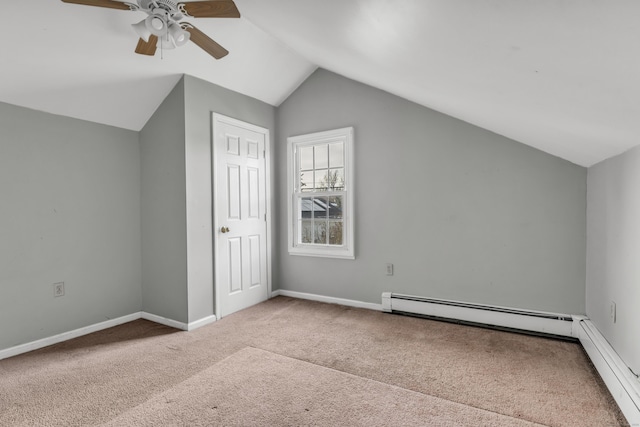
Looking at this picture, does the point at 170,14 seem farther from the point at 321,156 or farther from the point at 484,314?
the point at 484,314

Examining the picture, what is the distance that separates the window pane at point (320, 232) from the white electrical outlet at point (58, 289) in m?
2.52

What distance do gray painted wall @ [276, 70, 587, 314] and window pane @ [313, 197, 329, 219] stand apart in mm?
462

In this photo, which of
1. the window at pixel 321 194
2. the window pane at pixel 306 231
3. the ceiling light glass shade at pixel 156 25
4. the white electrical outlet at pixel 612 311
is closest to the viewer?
the ceiling light glass shade at pixel 156 25

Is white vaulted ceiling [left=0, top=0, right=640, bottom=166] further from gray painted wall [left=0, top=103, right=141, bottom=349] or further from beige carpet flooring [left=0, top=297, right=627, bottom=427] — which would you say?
beige carpet flooring [left=0, top=297, right=627, bottom=427]

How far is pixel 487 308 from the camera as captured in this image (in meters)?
3.10

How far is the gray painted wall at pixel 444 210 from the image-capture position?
2.88 meters

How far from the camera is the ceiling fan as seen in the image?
1.94 meters

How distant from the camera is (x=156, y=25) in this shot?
Result: 82.0 inches

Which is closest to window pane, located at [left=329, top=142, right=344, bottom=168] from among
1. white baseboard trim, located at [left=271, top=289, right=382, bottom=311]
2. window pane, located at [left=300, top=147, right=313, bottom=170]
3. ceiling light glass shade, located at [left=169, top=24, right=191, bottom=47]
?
window pane, located at [left=300, top=147, right=313, bottom=170]

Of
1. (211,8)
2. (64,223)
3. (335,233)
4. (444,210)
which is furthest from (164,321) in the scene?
Result: (444,210)

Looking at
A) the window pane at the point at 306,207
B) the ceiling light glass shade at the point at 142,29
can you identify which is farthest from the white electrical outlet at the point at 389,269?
the ceiling light glass shade at the point at 142,29

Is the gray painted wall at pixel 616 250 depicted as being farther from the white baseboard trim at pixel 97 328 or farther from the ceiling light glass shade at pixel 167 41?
the white baseboard trim at pixel 97 328

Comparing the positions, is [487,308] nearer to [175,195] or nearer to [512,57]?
[512,57]

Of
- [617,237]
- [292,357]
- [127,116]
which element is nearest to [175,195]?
[127,116]
